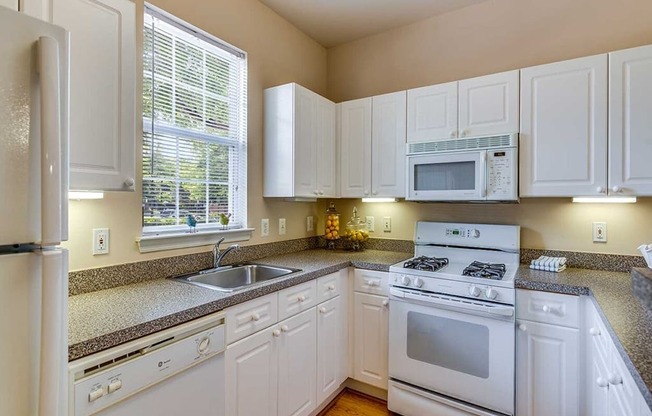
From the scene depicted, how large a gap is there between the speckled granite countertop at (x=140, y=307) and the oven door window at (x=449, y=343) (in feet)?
2.29

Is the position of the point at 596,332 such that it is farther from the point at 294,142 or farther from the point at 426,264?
the point at 294,142

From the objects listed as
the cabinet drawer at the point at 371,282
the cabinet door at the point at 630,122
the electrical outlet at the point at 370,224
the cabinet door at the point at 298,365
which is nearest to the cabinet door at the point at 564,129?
the cabinet door at the point at 630,122

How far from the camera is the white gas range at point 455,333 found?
1.81m

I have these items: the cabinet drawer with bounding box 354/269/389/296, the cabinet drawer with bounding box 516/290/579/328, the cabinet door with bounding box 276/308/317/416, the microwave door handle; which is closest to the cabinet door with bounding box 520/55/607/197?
the microwave door handle

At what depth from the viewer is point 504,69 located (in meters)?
2.39

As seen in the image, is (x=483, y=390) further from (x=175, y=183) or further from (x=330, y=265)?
(x=175, y=183)

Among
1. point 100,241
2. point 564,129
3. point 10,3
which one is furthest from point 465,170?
point 10,3

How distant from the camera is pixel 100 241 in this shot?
1.54 m

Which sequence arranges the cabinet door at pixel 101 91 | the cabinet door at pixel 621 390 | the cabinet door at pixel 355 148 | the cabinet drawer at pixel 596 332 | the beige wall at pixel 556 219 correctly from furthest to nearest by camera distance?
the cabinet door at pixel 355 148
the beige wall at pixel 556 219
the cabinet drawer at pixel 596 332
the cabinet door at pixel 101 91
the cabinet door at pixel 621 390

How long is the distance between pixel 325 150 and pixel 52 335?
6.93ft

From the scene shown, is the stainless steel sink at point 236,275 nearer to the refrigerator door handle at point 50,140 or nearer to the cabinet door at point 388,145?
the cabinet door at point 388,145

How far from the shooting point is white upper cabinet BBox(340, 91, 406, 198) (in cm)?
246

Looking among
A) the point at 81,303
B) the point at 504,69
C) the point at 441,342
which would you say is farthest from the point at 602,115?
the point at 81,303

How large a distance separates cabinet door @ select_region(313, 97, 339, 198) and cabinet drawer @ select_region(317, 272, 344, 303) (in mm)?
672
